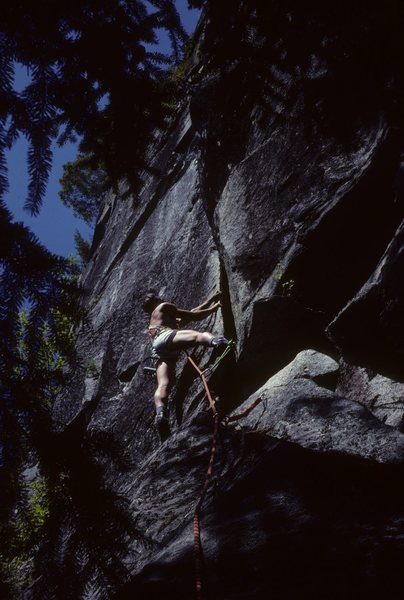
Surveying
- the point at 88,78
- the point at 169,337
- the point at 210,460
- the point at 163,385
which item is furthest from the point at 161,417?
the point at 88,78

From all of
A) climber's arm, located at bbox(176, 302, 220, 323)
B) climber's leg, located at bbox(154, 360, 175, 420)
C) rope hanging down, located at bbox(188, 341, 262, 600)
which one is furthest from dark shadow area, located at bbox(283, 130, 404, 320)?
climber's leg, located at bbox(154, 360, 175, 420)

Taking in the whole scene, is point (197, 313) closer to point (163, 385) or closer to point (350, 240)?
point (163, 385)

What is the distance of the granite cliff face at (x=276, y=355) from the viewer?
1.95 m

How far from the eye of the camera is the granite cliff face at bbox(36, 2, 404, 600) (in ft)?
6.39

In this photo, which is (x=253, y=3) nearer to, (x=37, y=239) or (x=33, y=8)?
(x=33, y=8)

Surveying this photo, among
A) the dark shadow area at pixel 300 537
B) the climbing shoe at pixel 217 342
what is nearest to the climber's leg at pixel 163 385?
the climbing shoe at pixel 217 342

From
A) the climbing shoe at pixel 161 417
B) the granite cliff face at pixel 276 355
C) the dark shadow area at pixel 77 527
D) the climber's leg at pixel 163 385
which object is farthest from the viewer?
the climber's leg at pixel 163 385

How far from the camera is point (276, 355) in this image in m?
5.34

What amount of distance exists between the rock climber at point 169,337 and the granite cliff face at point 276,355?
29 centimetres

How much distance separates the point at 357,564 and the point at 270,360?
3.59 m

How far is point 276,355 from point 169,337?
5.61 feet

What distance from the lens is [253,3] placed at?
2834 mm

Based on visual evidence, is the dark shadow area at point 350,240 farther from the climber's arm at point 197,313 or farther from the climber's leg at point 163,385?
the climber's leg at point 163,385

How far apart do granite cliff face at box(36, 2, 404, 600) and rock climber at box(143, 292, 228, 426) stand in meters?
0.29
